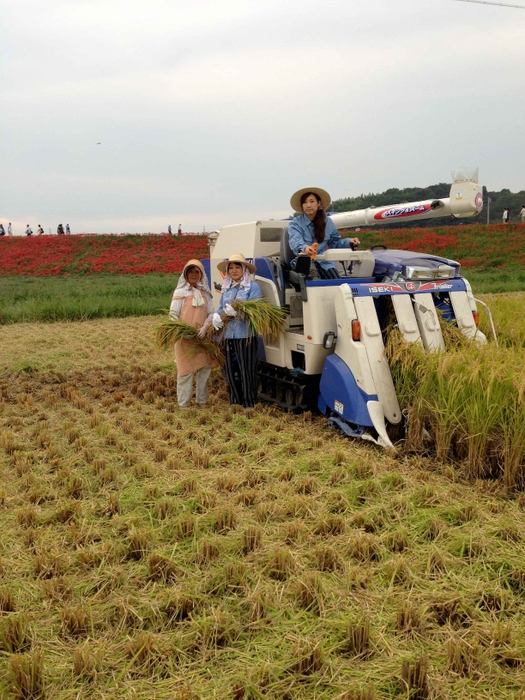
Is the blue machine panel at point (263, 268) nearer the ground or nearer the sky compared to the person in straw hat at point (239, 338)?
nearer the sky

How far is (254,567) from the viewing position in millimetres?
2980

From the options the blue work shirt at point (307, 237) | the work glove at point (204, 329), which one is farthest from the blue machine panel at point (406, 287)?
the work glove at point (204, 329)

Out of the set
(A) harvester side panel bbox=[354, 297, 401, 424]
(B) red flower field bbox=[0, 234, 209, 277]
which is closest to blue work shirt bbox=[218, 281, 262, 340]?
(A) harvester side panel bbox=[354, 297, 401, 424]

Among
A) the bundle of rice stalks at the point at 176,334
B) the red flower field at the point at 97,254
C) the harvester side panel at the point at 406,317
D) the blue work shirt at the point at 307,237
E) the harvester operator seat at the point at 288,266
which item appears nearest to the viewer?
the harvester side panel at the point at 406,317

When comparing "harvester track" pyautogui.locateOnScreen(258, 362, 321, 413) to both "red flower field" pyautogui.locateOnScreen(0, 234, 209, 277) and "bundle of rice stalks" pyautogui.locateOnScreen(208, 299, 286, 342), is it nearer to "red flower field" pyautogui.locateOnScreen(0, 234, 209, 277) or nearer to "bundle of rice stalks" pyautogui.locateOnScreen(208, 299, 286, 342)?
"bundle of rice stalks" pyautogui.locateOnScreen(208, 299, 286, 342)

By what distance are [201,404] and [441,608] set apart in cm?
401

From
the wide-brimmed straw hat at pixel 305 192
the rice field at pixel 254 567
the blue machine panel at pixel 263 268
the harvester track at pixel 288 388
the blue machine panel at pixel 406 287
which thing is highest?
the wide-brimmed straw hat at pixel 305 192

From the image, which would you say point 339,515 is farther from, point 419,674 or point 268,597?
point 419,674

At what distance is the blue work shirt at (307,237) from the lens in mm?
5609

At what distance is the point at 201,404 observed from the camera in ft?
20.7

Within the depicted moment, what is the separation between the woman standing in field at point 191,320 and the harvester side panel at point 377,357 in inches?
72.0

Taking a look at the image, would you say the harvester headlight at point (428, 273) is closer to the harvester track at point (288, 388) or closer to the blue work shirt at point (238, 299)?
the harvester track at point (288, 388)

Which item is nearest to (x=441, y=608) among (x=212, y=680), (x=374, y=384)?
(x=212, y=680)

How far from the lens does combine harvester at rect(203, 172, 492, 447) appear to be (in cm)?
478
